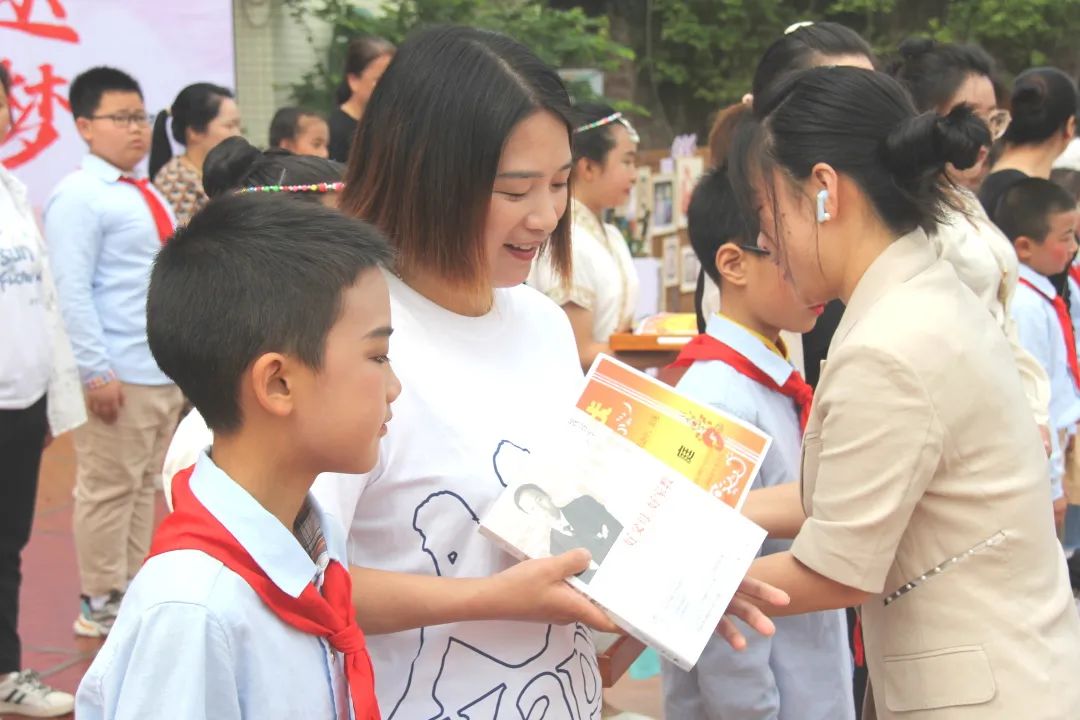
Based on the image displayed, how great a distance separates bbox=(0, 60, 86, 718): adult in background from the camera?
3410 millimetres

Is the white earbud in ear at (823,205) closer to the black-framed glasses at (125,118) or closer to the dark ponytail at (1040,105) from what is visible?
the dark ponytail at (1040,105)

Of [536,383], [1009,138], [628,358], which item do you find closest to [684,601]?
[536,383]

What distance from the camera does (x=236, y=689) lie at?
1192 mm

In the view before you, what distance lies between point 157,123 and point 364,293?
4478mm

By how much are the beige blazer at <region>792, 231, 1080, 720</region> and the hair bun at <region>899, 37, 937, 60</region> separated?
1977 millimetres

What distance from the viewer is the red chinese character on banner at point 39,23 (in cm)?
535

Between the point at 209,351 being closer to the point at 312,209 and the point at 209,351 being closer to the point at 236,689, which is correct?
the point at 312,209

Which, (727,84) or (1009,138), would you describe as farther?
(727,84)

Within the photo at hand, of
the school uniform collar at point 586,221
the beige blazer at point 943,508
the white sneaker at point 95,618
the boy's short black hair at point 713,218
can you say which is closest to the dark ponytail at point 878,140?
the beige blazer at point 943,508

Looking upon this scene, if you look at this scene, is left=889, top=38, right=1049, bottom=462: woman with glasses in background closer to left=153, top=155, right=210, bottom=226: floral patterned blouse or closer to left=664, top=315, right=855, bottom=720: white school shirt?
left=664, top=315, right=855, bottom=720: white school shirt

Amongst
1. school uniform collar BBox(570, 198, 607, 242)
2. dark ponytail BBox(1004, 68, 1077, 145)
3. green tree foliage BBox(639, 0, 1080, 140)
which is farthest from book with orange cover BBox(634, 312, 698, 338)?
green tree foliage BBox(639, 0, 1080, 140)

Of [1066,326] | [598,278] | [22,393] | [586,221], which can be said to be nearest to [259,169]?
[22,393]

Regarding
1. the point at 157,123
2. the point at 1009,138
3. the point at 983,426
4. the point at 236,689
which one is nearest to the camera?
the point at 236,689

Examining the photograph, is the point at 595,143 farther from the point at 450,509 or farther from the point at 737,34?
the point at 737,34
